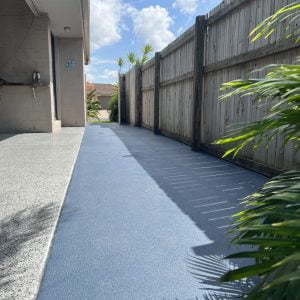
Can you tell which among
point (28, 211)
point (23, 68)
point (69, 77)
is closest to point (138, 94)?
point (69, 77)

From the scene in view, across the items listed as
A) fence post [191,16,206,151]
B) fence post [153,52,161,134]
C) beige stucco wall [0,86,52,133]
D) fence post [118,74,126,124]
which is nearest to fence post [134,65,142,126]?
fence post [118,74,126,124]

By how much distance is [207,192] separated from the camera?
3131mm

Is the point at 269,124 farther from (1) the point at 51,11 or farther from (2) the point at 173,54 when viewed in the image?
(1) the point at 51,11

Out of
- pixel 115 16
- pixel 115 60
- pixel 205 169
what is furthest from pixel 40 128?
pixel 115 60

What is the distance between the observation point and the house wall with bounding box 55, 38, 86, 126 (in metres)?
10.4

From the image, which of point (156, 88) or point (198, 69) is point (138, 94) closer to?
point (156, 88)

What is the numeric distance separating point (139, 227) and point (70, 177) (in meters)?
1.65

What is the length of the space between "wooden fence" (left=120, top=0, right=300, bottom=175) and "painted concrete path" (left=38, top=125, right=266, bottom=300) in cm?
53

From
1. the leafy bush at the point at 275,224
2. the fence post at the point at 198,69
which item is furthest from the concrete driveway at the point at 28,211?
the fence post at the point at 198,69

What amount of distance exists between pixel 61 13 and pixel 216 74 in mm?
5224

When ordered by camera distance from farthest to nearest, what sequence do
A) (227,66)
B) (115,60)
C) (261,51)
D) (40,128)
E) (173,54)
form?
(115,60)
(40,128)
(173,54)
(227,66)
(261,51)

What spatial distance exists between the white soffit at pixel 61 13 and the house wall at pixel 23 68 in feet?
1.21

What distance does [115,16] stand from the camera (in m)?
18.8

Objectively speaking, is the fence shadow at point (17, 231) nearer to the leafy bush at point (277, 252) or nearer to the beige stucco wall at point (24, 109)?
the leafy bush at point (277, 252)
